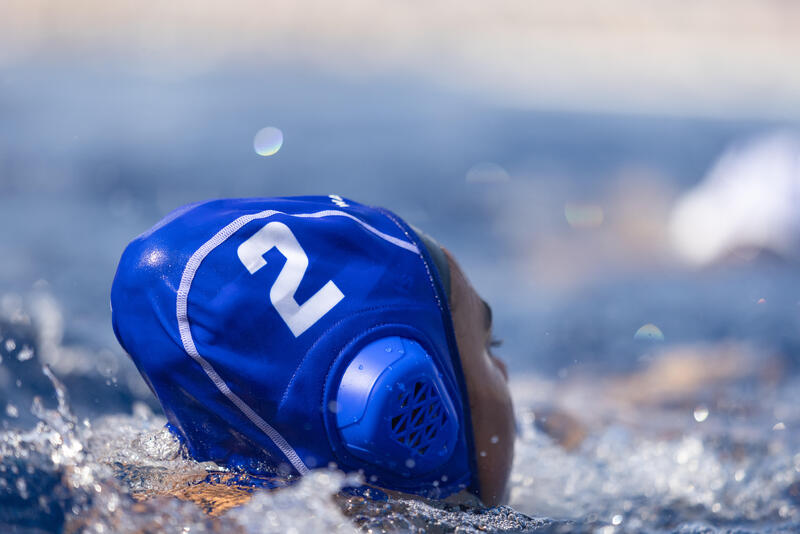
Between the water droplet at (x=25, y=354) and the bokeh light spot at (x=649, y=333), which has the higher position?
the bokeh light spot at (x=649, y=333)

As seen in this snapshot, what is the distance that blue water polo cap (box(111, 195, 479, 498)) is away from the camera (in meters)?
1.49

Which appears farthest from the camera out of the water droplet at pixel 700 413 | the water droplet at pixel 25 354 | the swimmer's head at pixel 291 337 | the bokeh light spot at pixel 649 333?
the bokeh light spot at pixel 649 333

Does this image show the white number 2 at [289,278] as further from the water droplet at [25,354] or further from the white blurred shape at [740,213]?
the white blurred shape at [740,213]

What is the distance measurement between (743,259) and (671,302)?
210 cm

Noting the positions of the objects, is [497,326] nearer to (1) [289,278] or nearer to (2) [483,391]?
(2) [483,391]

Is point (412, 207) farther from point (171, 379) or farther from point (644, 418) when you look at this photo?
point (171, 379)

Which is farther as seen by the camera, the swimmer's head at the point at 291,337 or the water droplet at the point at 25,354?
the water droplet at the point at 25,354

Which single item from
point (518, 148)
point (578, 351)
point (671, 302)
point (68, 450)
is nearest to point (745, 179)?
point (518, 148)

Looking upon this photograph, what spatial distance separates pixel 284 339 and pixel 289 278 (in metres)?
0.12

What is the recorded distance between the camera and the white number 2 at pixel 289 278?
1.50 metres

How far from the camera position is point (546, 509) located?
2471 millimetres

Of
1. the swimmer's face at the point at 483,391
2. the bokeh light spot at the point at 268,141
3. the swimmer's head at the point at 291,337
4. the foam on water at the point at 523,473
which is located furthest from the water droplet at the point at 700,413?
the bokeh light spot at the point at 268,141

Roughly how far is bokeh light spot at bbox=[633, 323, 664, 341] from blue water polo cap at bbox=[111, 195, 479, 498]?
565cm

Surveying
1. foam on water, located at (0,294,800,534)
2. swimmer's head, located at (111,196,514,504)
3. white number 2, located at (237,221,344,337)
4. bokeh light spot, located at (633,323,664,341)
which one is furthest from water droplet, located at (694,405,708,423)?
bokeh light spot, located at (633,323,664,341)
